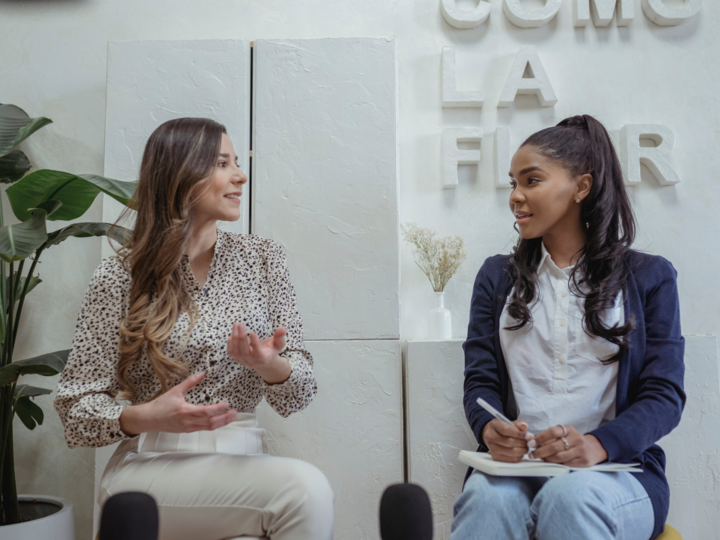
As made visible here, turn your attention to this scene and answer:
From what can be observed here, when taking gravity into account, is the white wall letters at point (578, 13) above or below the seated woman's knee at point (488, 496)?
above

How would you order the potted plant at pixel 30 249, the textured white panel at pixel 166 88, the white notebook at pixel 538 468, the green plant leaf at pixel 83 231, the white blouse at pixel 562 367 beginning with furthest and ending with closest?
the textured white panel at pixel 166 88
the green plant leaf at pixel 83 231
the potted plant at pixel 30 249
the white blouse at pixel 562 367
the white notebook at pixel 538 468

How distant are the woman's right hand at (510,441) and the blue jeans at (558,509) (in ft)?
0.16

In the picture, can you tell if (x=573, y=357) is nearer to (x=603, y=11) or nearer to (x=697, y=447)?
(x=697, y=447)

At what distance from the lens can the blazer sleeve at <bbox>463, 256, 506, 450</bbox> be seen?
1543 millimetres

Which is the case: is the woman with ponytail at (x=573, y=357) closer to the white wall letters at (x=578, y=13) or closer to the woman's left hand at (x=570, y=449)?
the woman's left hand at (x=570, y=449)

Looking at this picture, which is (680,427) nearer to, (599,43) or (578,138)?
(578,138)

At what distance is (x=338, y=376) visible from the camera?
1932 mm

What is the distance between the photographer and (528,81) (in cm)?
228

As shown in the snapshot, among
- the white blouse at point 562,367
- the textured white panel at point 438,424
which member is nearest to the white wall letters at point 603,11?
the white blouse at point 562,367

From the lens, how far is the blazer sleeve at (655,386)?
4.44 ft

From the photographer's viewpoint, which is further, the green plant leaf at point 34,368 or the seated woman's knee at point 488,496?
the green plant leaf at point 34,368

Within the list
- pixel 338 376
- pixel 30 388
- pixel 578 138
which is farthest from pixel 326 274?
pixel 30 388

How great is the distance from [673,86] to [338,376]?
169 cm

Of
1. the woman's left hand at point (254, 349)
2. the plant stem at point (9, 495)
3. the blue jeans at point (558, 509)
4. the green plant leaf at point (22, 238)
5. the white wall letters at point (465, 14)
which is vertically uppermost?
the white wall letters at point (465, 14)
